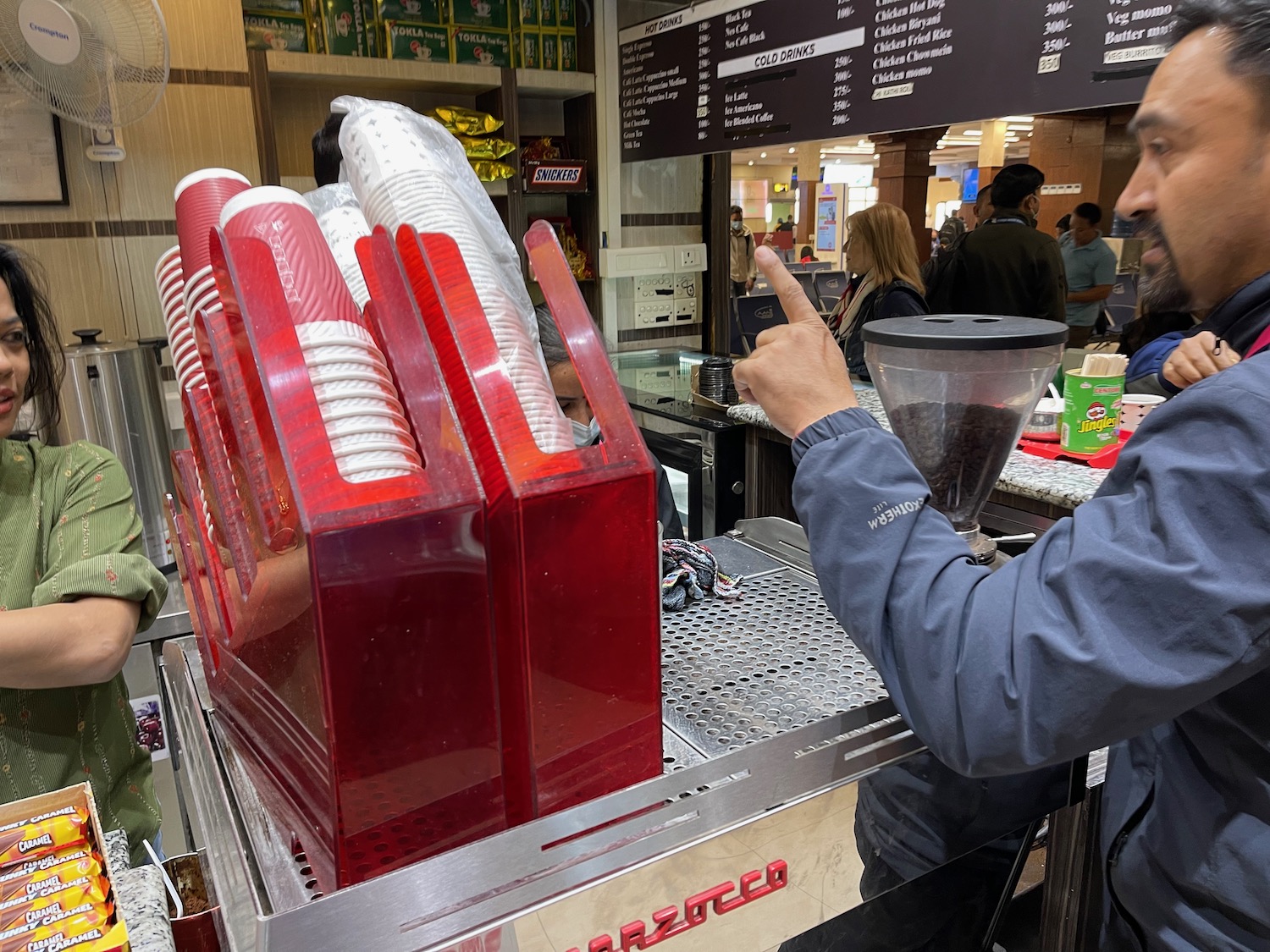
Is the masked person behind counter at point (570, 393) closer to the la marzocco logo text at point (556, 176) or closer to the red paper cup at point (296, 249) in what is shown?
the red paper cup at point (296, 249)

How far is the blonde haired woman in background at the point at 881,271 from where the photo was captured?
11.5 ft

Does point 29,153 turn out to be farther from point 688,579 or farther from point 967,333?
point 967,333

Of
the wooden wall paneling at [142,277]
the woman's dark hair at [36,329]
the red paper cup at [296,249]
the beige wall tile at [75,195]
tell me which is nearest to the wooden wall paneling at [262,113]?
the wooden wall paneling at [142,277]

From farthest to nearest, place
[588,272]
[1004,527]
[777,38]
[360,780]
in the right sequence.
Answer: [588,272] → [777,38] → [1004,527] → [360,780]

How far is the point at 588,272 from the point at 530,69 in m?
0.94

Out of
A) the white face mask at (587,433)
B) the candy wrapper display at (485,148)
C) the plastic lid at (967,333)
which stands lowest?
the white face mask at (587,433)

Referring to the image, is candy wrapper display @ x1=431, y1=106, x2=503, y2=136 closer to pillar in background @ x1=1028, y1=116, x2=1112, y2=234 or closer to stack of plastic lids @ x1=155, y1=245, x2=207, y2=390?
pillar in background @ x1=1028, y1=116, x2=1112, y2=234

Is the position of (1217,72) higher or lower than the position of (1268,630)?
higher

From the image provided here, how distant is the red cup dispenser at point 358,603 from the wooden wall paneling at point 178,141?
3.08 m

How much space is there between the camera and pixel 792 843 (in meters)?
0.66

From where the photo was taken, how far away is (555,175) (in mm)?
4027

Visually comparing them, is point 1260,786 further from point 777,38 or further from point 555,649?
point 777,38

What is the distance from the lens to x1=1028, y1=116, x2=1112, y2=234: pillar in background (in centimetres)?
464

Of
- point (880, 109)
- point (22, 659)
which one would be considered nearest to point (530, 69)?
point (880, 109)
